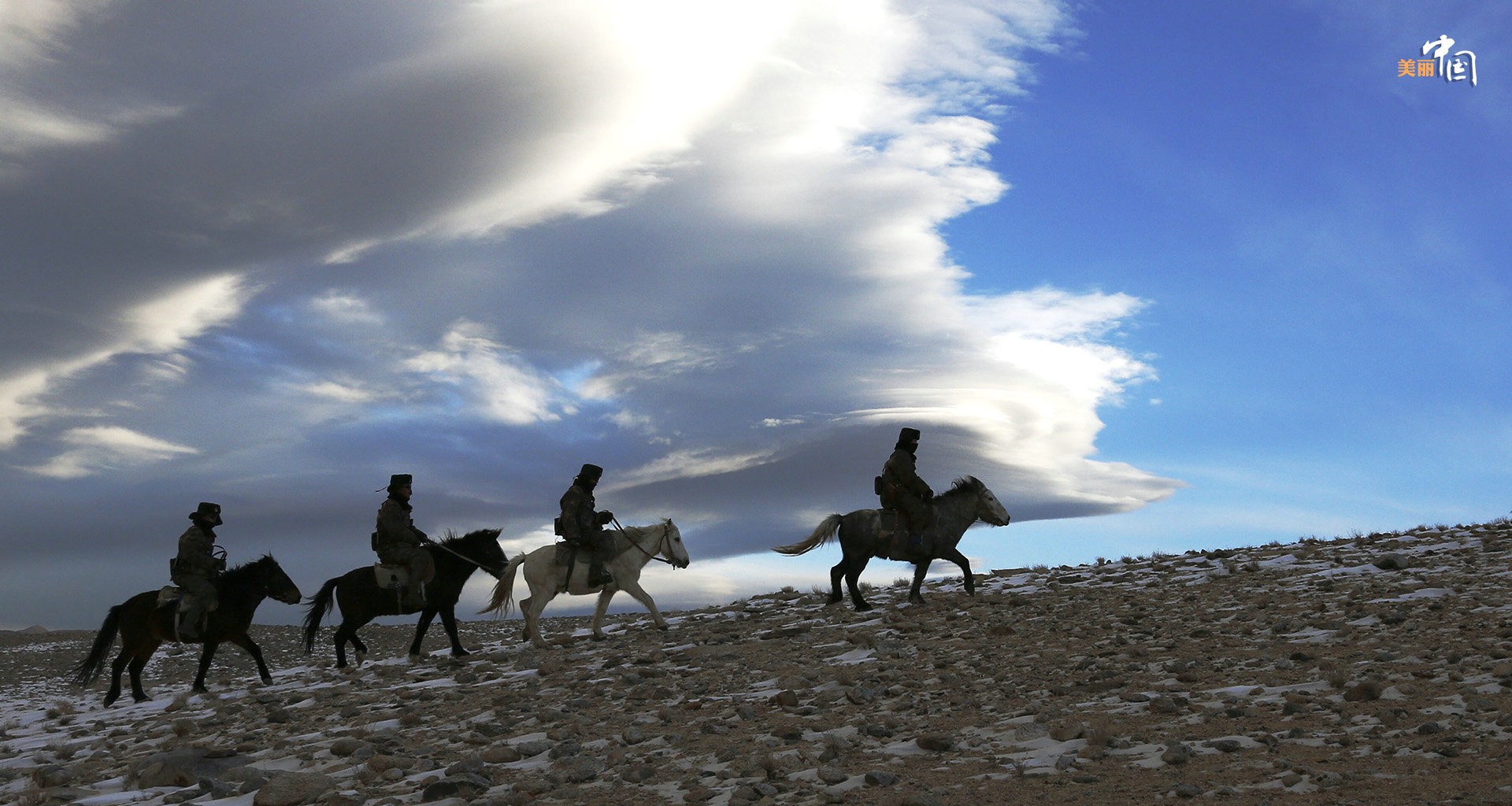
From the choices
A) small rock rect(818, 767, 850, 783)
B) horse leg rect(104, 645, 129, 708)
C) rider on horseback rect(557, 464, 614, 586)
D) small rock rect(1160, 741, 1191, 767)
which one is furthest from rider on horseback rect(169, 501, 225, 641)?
small rock rect(1160, 741, 1191, 767)

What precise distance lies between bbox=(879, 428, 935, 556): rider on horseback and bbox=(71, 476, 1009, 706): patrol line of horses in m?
0.30

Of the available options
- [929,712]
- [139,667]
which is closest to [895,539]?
[929,712]

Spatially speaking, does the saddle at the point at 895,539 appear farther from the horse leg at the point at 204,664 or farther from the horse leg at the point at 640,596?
the horse leg at the point at 204,664

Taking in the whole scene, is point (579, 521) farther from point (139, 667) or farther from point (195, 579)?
point (139, 667)

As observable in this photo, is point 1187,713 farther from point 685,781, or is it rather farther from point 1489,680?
point 685,781

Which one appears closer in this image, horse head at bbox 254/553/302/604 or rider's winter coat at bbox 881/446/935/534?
rider's winter coat at bbox 881/446/935/534

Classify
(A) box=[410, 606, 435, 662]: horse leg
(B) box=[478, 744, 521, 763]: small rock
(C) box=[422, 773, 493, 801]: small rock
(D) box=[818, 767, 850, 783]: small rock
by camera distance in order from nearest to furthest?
(D) box=[818, 767, 850, 783]: small rock → (C) box=[422, 773, 493, 801]: small rock → (B) box=[478, 744, 521, 763]: small rock → (A) box=[410, 606, 435, 662]: horse leg

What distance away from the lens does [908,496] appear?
16.8 m

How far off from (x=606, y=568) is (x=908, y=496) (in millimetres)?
5282

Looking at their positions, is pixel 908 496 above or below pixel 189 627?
above

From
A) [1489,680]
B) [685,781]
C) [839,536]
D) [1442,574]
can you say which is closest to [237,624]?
[839,536]

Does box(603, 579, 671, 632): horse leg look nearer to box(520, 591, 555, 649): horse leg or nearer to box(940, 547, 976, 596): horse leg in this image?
box(520, 591, 555, 649): horse leg

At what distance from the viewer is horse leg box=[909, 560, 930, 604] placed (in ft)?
55.0

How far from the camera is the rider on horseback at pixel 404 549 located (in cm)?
1714
